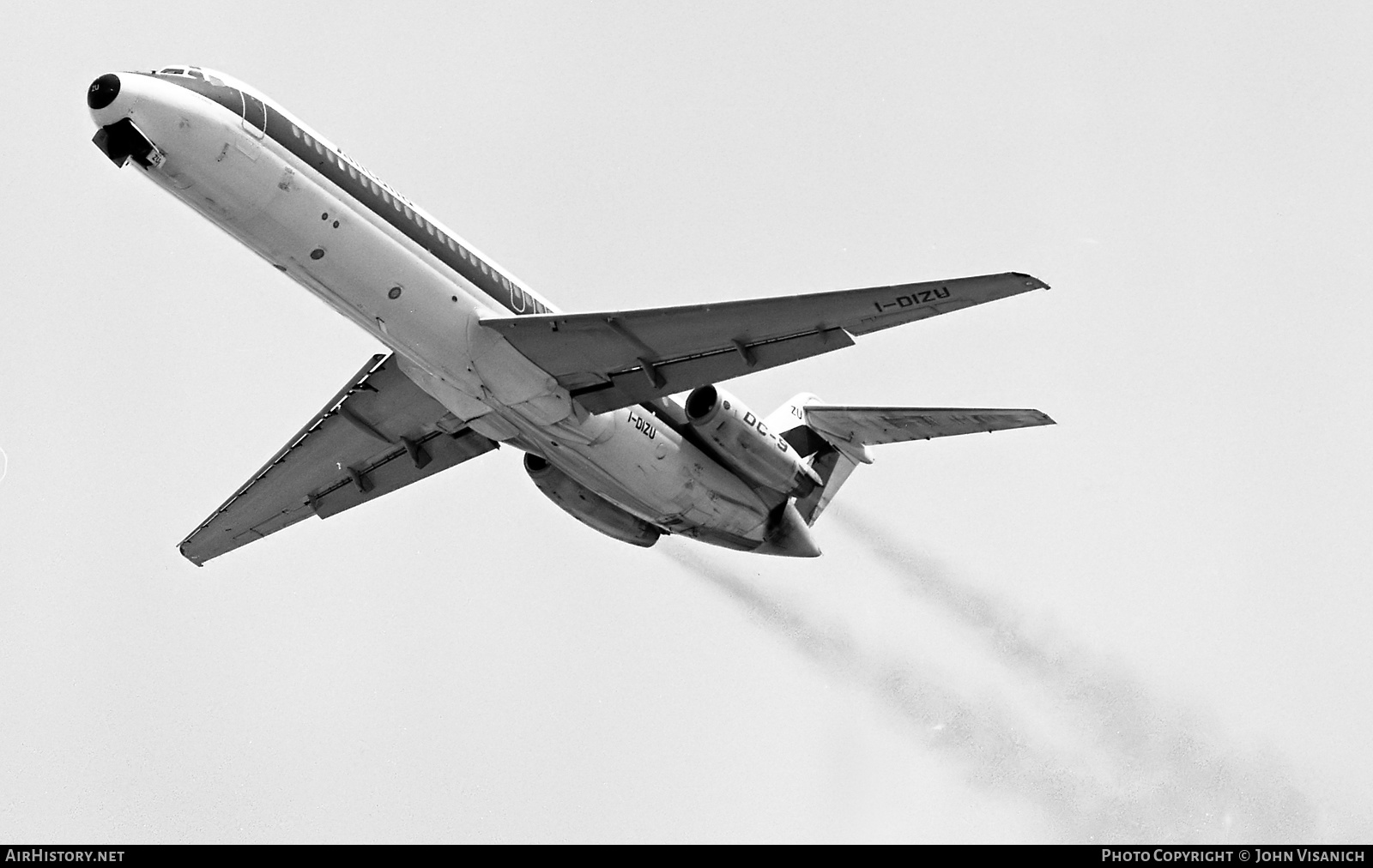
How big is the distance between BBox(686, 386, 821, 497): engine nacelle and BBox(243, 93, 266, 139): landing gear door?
921 centimetres

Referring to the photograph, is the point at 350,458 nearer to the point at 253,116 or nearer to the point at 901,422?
the point at 253,116

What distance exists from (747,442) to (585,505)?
409cm

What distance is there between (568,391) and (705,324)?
332 centimetres

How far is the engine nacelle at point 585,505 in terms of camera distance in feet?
120

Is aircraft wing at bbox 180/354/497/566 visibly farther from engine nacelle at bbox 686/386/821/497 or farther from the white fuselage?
engine nacelle at bbox 686/386/821/497

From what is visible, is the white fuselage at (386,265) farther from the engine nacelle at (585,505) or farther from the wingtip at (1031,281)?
the wingtip at (1031,281)

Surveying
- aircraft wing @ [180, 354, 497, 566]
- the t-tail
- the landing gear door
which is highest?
the landing gear door

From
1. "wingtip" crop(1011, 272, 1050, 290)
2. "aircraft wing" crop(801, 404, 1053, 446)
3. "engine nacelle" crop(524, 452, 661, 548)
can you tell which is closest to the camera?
"wingtip" crop(1011, 272, 1050, 290)

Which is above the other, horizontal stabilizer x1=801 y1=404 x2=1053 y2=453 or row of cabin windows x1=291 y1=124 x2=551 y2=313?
row of cabin windows x1=291 y1=124 x2=551 y2=313

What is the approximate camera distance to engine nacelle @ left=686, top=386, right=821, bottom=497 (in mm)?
34000

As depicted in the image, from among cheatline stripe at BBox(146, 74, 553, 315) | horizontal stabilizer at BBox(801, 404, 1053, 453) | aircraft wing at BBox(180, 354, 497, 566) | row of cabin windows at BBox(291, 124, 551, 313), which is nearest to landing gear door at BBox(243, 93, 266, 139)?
cheatline stripe at BBox(146, 74, 553, 315)

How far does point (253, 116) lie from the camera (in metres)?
29.1

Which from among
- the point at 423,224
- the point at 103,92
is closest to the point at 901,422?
the point at 423,224
